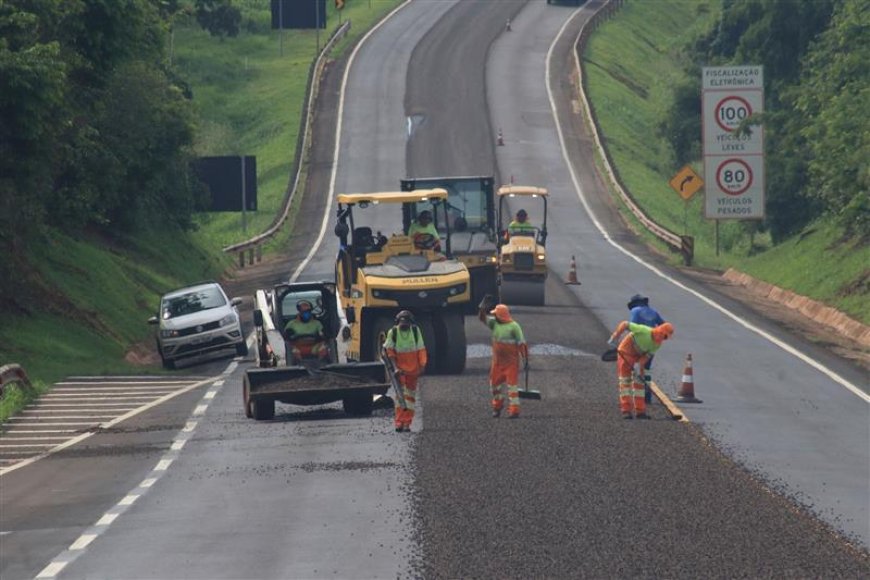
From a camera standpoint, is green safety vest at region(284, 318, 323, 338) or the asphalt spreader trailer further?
green safety vest at region(284, 318, 323, 338)

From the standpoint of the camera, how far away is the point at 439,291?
28359 mm

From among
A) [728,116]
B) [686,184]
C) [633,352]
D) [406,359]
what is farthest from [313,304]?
[686,184]

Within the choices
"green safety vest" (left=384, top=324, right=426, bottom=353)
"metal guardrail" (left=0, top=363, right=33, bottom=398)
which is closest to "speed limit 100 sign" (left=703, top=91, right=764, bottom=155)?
"metal guardrail" (left=0, top=363, right=33, bottom=398)

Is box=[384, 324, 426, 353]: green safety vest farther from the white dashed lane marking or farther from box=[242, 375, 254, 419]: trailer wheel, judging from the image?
the white dashed lane marking

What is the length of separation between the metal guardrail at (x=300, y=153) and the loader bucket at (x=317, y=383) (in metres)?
33.1

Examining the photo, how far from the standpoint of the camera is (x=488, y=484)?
19.9 meters

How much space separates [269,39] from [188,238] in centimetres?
5387

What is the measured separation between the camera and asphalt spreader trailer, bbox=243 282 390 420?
25312 mm

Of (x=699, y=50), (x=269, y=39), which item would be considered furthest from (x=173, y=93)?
(x=269, y=39)

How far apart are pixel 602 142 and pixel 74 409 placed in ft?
175

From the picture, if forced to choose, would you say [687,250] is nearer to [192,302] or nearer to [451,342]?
[192,302]

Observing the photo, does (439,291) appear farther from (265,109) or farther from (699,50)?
(265,109)

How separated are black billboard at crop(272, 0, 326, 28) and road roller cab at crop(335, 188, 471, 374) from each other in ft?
230

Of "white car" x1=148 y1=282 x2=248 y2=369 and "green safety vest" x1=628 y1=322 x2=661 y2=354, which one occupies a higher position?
"green safety vest" x1=628 y1=322 x2=661 y2=354
